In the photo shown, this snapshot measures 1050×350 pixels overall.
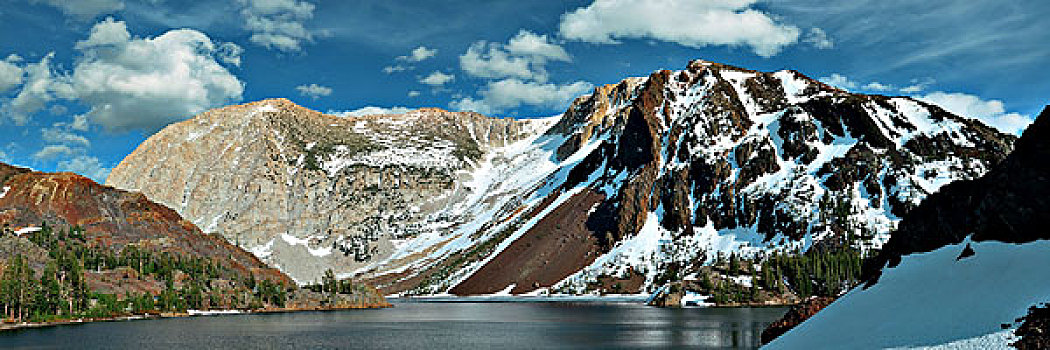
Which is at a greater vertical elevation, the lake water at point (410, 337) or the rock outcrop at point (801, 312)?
the rock outcrop at point (801, 312)

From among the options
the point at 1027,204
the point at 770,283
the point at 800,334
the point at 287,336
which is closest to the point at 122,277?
the point at 287,336

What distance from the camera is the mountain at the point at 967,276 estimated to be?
1275 inches

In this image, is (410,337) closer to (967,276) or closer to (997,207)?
(967,276)

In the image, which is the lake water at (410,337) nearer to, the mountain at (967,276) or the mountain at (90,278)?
the mountain at (967,276)

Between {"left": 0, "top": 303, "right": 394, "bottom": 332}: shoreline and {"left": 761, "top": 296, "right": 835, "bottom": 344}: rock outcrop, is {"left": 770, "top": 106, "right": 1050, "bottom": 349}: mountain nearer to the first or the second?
{"left": 761, "top": 296, "right": 835, "bottom": 344}: rock outcrop

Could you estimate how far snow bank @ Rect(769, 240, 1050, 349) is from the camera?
3237 cm

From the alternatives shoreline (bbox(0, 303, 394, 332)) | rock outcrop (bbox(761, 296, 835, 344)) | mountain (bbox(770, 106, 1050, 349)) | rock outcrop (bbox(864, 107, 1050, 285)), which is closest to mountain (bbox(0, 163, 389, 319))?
shoreline (bbox(0, 303, 394, 332))

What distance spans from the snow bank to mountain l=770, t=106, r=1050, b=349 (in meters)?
0.06

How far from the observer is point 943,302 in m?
36.2

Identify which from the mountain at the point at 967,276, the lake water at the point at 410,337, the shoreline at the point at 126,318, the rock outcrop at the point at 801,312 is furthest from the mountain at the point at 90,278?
the mountain at the point at 967,276

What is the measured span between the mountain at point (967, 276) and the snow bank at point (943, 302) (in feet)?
0.19

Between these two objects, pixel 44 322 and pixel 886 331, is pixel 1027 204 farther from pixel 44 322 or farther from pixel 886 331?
pixel 44 322

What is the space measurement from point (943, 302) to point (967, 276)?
253cm

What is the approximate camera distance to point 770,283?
19050 centimetres
